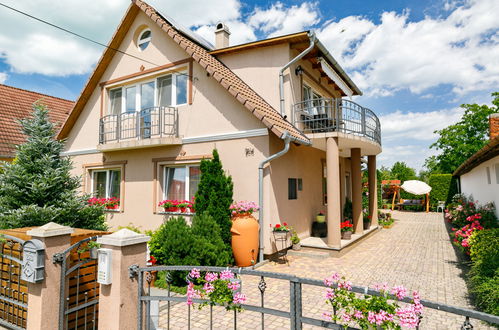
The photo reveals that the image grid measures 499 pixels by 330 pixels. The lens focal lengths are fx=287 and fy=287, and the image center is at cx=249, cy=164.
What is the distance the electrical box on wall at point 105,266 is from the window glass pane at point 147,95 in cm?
885

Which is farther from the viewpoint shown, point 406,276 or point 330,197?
point 330,197

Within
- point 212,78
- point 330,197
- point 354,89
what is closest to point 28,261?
point 212,78

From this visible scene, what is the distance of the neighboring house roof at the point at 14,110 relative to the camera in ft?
50.8

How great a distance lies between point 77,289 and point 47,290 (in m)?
0.40

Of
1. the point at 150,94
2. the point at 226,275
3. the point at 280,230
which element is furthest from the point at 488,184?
the point at 150,94

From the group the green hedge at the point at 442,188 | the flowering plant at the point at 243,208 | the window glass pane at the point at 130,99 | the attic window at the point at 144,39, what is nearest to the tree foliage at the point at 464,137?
the green hedge at the point at 442,188

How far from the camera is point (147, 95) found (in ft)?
39.7

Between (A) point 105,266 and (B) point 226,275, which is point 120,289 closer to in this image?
(A) point 105,266

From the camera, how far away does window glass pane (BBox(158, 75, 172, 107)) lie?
1151cm

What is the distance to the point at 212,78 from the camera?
10.0 meters

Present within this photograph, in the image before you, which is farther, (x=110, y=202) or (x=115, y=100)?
(x=115, y=100)

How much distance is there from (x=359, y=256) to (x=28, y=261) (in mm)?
9126

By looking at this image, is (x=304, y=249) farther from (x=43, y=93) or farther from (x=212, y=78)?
(x=43, y=93)

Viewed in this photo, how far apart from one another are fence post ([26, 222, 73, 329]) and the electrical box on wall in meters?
1.03
